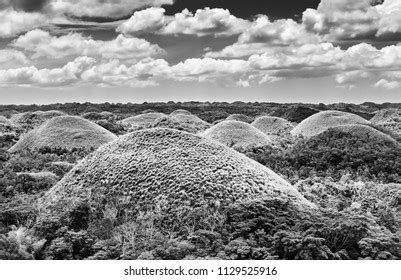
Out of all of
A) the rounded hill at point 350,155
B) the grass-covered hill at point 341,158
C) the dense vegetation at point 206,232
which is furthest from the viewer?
the rounded hill at point 350,155

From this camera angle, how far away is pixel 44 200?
13.3 metres

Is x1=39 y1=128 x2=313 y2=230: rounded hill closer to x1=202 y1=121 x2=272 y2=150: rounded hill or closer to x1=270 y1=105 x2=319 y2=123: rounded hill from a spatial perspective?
x1=202 y1=121 x2=272 y2=150: rounded hill

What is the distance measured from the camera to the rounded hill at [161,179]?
38.3 feet

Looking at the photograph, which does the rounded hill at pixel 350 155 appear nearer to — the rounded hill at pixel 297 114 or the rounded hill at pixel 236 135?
the rounded hill at pixel 236 135

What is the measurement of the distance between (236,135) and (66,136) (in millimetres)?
13588

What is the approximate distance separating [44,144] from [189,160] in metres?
22.1

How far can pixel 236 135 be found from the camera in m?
40.2

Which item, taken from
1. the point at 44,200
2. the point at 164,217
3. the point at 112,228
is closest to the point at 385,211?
the point at 164,217

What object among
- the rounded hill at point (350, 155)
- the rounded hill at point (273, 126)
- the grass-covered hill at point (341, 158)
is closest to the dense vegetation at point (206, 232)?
the grass-covered hill at point (341, 158)

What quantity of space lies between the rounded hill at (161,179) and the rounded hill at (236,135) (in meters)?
23.6

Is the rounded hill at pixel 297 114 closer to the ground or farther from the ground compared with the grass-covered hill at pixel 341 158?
farther from the ground

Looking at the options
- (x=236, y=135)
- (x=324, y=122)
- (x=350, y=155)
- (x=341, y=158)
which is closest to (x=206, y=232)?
(x=341, y=158)

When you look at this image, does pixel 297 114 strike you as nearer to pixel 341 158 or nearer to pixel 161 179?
pixel 341 158

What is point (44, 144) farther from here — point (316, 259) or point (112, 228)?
point (316, 259)
